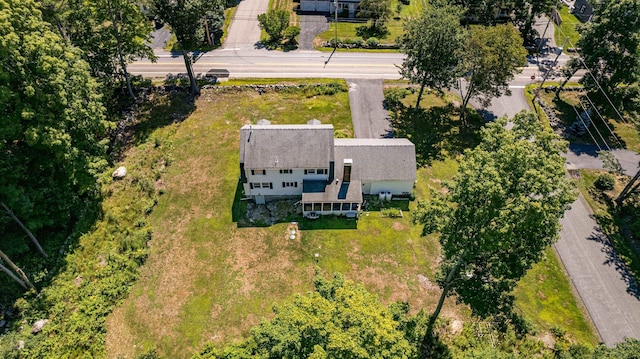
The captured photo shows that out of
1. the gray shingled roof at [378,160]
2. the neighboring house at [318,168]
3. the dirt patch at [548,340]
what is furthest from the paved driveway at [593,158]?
the dirt patch at [548,340]

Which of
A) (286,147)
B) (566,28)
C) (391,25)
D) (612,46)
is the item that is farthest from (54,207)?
(566,28)

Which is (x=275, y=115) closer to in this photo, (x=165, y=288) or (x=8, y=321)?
(x=165, y=288)

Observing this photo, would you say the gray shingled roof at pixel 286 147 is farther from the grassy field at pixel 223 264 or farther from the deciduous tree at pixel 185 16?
the deciduous tree at pixel 185 16

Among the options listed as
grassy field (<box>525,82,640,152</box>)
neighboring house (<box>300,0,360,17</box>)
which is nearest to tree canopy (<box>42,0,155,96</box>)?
neighboring house (<box>300,0,360,17</box>)

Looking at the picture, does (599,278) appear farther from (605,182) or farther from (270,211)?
(270,211)

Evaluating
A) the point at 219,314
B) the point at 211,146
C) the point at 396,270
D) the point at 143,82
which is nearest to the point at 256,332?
the point at 219,314
